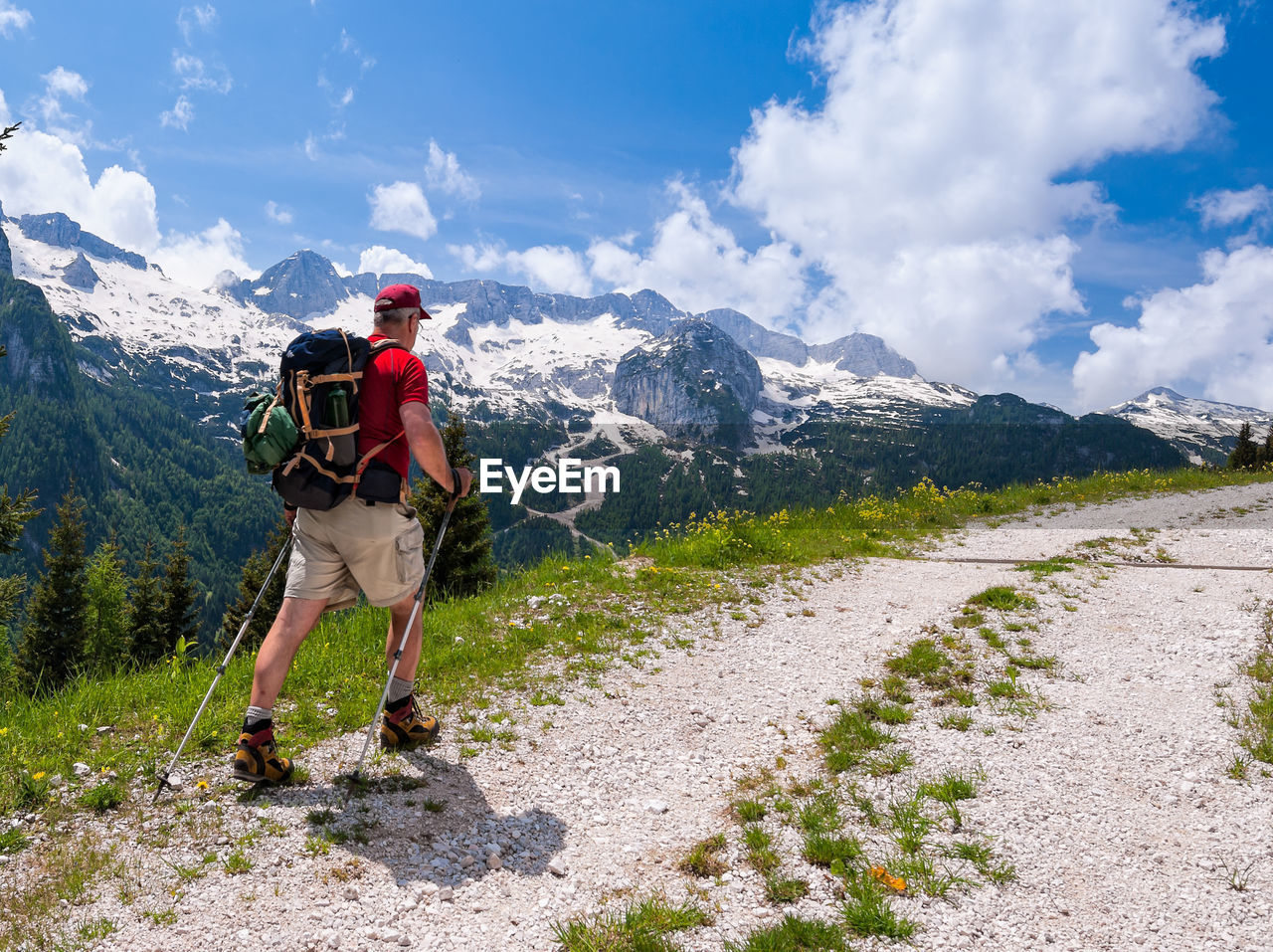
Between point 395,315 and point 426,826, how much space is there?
168 inches

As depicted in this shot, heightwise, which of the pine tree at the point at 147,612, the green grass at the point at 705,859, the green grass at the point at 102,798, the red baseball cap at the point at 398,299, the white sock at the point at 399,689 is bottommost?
the pine tree at the point at 147,612

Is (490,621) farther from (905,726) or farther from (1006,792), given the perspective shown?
(1006,792)

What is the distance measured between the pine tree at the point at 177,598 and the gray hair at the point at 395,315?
44.6 meters

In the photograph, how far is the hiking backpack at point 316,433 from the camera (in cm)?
496

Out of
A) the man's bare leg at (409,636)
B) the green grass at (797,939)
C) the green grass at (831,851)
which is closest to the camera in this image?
the green grass at (797,939)

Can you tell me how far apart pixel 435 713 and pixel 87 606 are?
43372 millimetres

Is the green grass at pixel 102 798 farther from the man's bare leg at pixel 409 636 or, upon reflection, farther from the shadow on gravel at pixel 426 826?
the man's bare leg at pixel 409 636

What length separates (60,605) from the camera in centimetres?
3431

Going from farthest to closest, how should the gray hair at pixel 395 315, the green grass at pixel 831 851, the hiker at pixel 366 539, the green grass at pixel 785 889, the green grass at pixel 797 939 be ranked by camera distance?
the gray hair at pixel 395 315
the hiker at pixel 366 539
the green grass at pixel 831 851
the green grass at pixel 785 889
the green grass at pixel 797 939

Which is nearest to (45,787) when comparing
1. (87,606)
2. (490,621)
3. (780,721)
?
(490,621)

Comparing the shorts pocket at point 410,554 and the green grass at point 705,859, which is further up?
the shorts pocket at point 410,554

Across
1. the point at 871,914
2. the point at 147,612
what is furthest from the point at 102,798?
the point at 147,612

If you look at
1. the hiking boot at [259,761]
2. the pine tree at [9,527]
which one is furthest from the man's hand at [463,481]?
the pine tree at [9,527]

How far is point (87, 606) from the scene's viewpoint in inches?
1464
